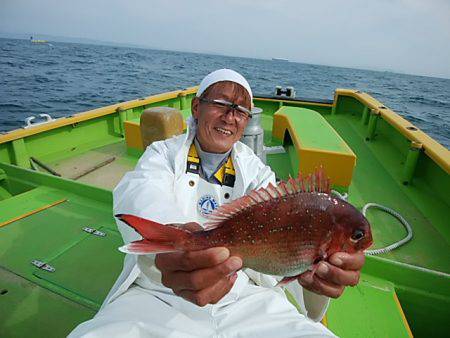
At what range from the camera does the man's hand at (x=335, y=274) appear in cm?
144

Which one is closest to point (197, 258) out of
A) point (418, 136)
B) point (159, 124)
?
point (159, 124)

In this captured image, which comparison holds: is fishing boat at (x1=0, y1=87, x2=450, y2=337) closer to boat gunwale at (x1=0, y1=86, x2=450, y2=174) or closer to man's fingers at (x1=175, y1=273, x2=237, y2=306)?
boat gunwale at (x1=0, y1=86, x2=450, y2=174)

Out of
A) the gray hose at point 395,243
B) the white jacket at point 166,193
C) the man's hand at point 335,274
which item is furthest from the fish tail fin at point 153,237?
the gray hose at point 395,243

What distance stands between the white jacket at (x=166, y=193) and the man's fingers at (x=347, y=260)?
21.7 inches

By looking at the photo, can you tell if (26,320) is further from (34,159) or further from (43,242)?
(34,159)

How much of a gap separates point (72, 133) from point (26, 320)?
4.74 meters

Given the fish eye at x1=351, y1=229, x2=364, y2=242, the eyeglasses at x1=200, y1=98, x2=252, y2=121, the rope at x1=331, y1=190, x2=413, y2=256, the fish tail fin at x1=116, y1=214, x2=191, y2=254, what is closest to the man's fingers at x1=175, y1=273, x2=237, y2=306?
the fish tail fin at x1=116, y1=214, x2=191, y2=254

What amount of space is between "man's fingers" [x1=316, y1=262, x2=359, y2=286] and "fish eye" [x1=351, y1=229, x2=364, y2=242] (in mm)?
180

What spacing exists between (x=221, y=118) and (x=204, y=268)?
1202 mm

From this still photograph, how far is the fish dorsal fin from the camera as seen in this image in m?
1.43

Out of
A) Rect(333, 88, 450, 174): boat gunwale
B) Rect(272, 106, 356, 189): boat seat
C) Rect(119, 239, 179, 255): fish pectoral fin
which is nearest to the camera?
Rect(119, 239, 179, 255): fish pectoral fin

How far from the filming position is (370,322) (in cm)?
234

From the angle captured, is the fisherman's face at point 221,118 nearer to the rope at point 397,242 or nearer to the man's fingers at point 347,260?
the man's fingers at point 347,260

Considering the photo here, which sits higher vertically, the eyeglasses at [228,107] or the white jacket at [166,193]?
the eyeglasses at [228,107]
